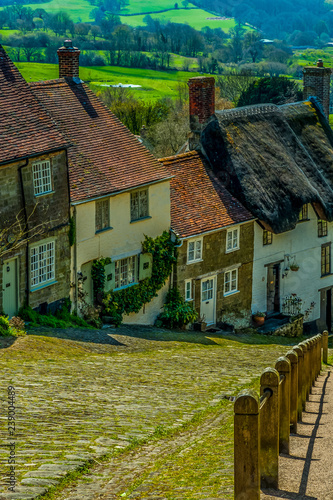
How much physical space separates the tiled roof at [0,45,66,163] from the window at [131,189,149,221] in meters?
4.63

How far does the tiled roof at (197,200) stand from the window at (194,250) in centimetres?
56

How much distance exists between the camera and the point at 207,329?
1249 inches

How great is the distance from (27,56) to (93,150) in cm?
12798

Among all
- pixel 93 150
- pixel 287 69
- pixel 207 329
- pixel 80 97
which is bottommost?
pixel 207 329

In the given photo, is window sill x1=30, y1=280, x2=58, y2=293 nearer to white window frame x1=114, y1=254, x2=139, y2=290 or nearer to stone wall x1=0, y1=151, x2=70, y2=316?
stone wall x1=0, y1=151, x2=70, y2=316

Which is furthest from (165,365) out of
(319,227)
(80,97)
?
(319,227)

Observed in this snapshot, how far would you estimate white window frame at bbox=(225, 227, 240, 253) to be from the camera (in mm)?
32406

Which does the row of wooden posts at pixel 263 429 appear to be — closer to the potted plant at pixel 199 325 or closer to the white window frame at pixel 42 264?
the white window frame at pixel 42 264

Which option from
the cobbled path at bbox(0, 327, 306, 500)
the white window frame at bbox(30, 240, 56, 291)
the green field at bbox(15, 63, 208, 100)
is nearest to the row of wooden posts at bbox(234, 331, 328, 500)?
the cobbled path at bbox(0, 327, 306, 500)

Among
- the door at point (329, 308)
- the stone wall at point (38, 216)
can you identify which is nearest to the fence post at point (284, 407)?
the stone wall at point (38, 216)

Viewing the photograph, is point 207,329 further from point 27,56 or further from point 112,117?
point 27,56

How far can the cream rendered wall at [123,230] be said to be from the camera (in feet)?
88.1

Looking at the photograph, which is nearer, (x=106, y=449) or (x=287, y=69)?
(x=106, y=449)

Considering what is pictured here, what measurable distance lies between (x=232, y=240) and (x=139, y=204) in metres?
5.03
